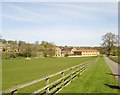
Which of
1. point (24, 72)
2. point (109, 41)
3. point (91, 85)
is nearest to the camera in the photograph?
point (91, 85)

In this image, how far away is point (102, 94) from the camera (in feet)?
40.9

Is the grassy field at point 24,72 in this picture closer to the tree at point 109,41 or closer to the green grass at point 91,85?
the green grass at point 91,85

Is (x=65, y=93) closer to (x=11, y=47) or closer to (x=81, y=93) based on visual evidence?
(x=81, y=93)

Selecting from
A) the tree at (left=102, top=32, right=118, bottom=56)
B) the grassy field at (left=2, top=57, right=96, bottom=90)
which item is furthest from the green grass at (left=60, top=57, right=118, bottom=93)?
the tree at (left=102, top=32, right=118, bottom=56)

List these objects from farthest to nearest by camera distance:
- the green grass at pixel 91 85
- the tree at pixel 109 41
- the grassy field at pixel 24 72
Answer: the tree at pixel 109 41, the grassy field at pixel 24 72, the green grass at pixel 91 85

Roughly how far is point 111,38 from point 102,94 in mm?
128471

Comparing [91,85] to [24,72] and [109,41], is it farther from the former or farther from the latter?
[109,41]

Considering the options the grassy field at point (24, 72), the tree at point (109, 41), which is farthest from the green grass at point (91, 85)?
the tree at point (109, 41)

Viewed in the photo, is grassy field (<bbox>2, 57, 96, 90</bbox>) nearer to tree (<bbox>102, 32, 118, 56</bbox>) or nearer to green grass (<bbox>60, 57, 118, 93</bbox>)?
green grass (<bbox>60, 57, 118, 93</bbox>)

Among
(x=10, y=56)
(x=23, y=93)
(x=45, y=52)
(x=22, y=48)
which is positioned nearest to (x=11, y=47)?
(x=22, y=48)

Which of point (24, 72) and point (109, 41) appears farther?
point (109, 41)

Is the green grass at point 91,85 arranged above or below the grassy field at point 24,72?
above

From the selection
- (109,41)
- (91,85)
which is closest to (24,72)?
(91,85)

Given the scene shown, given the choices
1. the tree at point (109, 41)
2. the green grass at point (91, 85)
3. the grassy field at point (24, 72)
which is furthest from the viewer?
the tree at point (109, 41)
